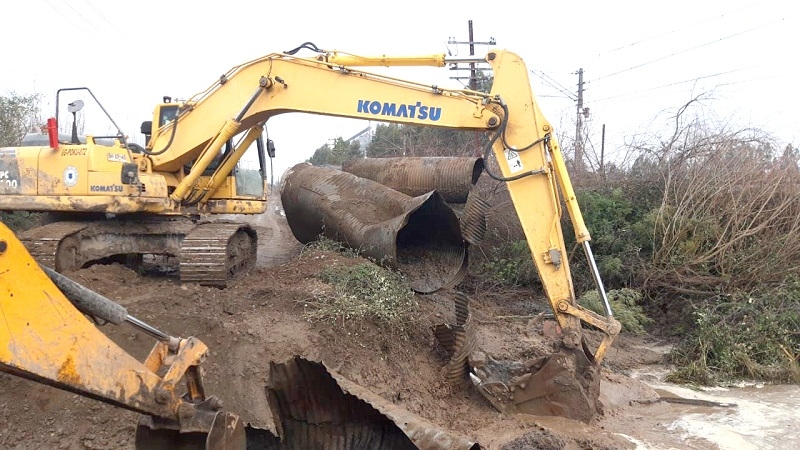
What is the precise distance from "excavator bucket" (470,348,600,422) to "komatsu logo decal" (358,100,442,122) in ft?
8.86

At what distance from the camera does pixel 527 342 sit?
7465 mm

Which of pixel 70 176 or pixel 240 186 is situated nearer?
pixel 70 176

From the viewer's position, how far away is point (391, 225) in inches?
312

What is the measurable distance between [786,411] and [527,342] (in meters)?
2.66

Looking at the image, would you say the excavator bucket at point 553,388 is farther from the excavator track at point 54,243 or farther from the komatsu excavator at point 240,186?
the excavator track at point 54,243

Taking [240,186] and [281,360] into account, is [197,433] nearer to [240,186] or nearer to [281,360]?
[281,360]

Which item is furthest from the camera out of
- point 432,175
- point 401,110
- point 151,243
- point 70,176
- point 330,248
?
point 432,175

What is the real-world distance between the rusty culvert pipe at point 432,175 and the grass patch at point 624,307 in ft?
8.31

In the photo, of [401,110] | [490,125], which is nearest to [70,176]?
[401,110]

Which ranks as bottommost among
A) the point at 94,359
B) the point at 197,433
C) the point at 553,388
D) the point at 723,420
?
the point at 723,420

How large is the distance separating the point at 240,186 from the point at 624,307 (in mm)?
5764

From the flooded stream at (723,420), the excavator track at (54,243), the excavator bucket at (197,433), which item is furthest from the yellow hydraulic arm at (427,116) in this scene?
the excavator bucket at (197,433)

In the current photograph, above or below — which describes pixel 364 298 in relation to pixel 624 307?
above

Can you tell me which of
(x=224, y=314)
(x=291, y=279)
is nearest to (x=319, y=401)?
(x=224, y=314)
